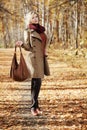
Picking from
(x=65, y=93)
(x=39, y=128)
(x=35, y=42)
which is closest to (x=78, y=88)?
(x=65, y=93)

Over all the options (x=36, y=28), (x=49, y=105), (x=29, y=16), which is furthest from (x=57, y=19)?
(x=29, y=16)

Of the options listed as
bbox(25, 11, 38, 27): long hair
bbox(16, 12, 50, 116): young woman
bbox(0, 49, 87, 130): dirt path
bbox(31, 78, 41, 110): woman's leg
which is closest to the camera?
bbox(0, 49, 87, 130): dirt path

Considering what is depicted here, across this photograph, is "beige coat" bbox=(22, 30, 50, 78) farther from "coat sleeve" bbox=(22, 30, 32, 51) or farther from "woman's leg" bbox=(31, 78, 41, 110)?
"woman's leg" bbox=(31, 78, 41, 110)

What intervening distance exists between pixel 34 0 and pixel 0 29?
10.5m

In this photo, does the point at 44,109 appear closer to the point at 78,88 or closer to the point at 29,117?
the point at 29,117

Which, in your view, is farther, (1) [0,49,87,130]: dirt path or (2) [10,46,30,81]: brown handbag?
(2) [10,46,30,81]: brown handbag

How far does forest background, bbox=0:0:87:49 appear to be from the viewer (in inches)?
1219

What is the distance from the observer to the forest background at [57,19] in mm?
30953

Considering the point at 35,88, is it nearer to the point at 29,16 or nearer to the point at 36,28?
the point at 36,28

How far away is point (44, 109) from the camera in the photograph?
9.09 meters

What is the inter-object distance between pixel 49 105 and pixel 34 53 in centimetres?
172

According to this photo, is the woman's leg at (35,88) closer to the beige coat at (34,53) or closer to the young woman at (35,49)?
the young woman at (35,49)

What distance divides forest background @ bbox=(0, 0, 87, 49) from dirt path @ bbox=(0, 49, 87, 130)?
8.44 m

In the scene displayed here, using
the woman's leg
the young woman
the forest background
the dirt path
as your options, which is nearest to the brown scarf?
the young woman
